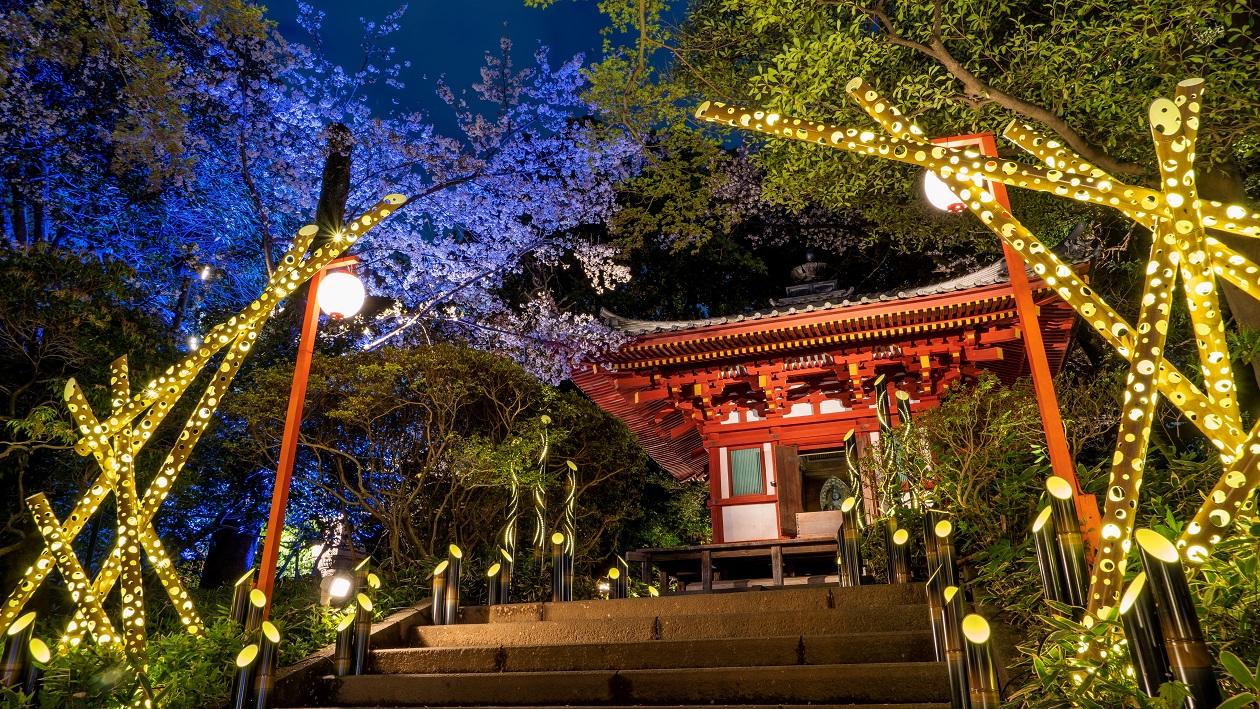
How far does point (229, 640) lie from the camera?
578 cm

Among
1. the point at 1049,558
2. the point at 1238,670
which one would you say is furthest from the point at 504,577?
the point at 1238,670

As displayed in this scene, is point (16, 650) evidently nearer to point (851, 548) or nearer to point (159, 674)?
point (159, 674)

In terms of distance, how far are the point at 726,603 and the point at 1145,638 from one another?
3932 millimetres

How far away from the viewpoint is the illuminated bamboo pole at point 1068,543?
13.2 ft

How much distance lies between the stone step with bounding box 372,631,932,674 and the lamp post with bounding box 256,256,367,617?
1.15 m

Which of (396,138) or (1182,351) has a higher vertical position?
(396,138)

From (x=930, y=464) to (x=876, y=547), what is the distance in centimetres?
104

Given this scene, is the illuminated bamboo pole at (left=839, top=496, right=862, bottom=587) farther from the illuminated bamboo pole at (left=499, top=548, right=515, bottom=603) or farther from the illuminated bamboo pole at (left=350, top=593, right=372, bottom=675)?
the illuminated bamboo pole at (left=350, top=593, right=372, bottom=675)

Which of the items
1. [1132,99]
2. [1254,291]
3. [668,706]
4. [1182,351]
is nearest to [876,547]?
[668,706]

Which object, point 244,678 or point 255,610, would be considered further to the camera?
point 255,610

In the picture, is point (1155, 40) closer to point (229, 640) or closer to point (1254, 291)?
point (1254, 291)

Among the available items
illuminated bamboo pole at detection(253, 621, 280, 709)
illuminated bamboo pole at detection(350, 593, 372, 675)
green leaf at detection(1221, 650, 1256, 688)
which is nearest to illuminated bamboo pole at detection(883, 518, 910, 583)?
green leaf at detection(1221, 650, 1256, 688)

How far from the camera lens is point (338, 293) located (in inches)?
274

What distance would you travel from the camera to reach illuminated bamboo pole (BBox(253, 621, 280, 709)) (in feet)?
14.7
